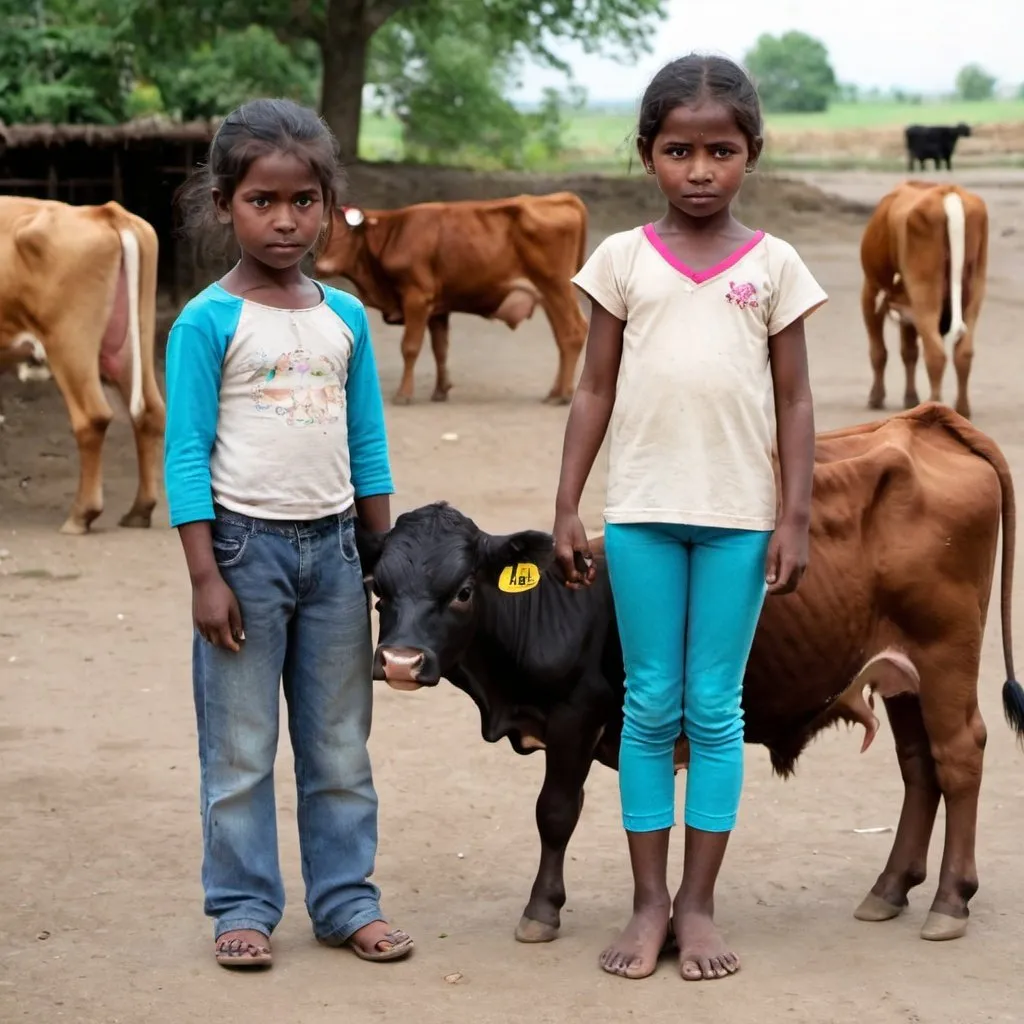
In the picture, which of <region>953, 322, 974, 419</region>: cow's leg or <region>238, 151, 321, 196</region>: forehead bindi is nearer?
<region>238, 151, 321, 196</region>: forehead bindi

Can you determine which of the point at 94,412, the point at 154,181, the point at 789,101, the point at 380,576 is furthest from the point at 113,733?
the point at 789,101

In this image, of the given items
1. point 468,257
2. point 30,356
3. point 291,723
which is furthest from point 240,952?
point 468,257

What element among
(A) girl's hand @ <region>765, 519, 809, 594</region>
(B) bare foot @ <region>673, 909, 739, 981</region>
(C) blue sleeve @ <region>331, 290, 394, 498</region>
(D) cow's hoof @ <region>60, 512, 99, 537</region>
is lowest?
(D) cow's hoof @ <region>60, 512, 99, 537</region>

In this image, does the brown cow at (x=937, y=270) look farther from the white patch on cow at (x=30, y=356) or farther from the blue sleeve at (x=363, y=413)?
the blue sleeve at (x=363, y=413)

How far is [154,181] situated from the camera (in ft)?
50.3

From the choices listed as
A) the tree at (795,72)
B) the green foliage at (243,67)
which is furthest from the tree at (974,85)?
the green foliage at (243,67)

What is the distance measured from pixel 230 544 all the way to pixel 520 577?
0.61m

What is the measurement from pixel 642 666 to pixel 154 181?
12.4 metres

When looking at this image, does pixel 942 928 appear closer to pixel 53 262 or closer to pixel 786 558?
pixel 786 558

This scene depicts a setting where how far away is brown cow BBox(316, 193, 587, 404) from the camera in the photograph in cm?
1291

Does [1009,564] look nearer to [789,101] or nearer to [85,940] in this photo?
[85,940]

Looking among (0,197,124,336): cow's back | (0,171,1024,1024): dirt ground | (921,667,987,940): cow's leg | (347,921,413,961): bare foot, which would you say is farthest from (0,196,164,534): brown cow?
(921,667,987,940): cow's leg

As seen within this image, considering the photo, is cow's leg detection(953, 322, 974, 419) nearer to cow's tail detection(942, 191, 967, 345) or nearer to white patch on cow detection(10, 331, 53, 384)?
cow's tail detection(942, 191, 967, 345)

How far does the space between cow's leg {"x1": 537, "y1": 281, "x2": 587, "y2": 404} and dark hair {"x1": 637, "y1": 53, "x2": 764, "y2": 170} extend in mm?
8865
